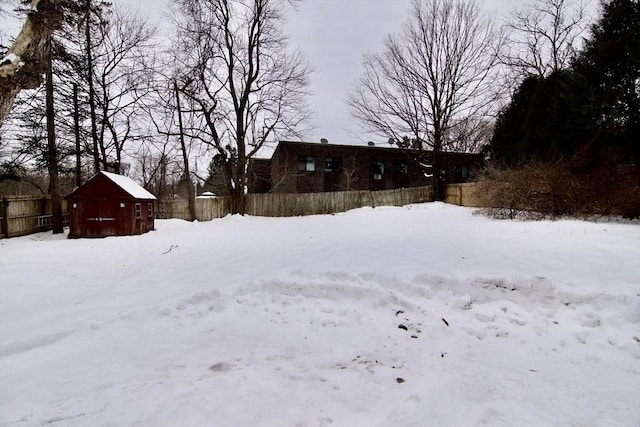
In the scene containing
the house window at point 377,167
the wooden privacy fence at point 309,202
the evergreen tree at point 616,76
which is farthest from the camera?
the house window at point 377,167

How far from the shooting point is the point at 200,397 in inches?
97.1

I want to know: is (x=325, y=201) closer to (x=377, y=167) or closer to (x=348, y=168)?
(x=348, y=168)

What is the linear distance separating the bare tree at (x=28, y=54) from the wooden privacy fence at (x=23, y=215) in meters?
10.2

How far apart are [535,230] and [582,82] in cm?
762

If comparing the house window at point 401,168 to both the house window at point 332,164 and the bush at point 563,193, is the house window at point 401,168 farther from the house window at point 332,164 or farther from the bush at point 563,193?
the bush at point 563,193

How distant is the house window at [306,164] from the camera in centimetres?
2672

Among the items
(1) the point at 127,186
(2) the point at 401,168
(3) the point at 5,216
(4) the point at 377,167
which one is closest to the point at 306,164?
(4) the point at 377,167

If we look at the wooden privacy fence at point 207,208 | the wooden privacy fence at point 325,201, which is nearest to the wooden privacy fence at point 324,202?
the wooden privacy fence at point 325,201

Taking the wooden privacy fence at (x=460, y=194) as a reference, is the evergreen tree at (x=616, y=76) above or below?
above

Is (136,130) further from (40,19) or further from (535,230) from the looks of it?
(535,230)

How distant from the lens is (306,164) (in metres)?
27.0

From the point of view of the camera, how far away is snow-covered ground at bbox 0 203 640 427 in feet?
7.77

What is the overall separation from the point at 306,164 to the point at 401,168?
32.3ft

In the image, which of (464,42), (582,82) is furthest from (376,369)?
(464,42)
